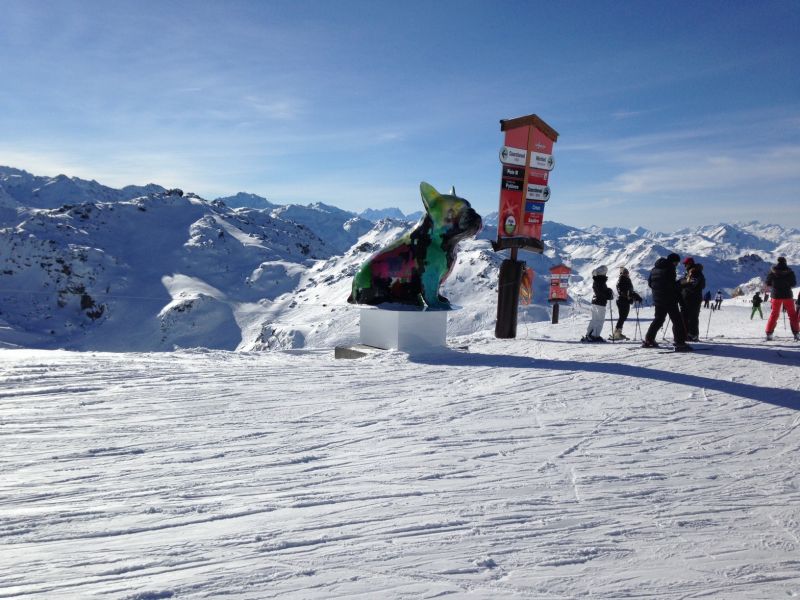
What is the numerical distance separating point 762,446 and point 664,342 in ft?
19.9

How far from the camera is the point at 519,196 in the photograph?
39.7 feet

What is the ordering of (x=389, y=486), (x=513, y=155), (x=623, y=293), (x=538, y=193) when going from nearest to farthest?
(x=389, y=486) < (x=623, y=293) < (x=513, y=155) < (x=538, y=193)

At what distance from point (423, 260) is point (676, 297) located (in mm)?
4761

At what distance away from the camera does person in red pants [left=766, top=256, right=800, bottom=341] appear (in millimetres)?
10891

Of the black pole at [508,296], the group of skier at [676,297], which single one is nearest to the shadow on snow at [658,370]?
the group of skier at [676,297]

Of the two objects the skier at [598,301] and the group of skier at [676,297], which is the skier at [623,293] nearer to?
the group of skier at [676,297]

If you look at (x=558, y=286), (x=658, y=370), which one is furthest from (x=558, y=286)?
(x=658, y=370)

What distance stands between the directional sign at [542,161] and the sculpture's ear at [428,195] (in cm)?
328

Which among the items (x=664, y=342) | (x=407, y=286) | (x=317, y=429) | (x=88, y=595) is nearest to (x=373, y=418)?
(x=317, y=429)

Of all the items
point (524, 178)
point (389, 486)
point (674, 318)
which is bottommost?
point (389, 486)

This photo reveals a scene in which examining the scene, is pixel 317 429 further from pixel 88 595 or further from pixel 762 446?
pixel 762 446

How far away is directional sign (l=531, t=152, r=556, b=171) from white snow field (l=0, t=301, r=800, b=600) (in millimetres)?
6699

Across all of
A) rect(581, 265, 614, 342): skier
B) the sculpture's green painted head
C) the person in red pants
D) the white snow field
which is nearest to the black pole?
rect(581, 265, 614, 342): skier

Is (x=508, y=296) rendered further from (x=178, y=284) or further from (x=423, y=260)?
(x=178, y=284)
